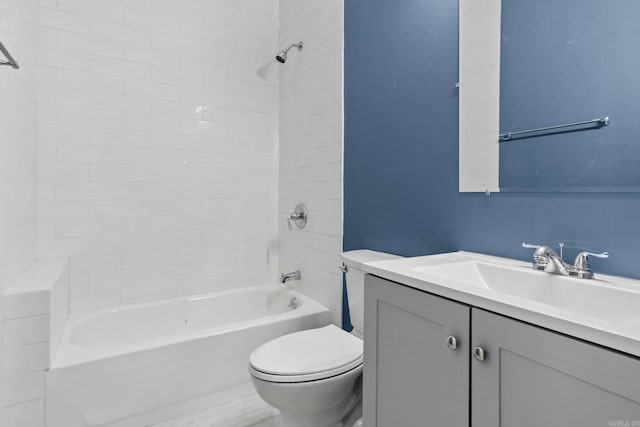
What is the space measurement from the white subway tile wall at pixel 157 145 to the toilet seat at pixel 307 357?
1.17m

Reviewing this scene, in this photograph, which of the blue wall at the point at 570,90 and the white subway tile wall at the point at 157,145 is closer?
the blue wall at the point at 570,90

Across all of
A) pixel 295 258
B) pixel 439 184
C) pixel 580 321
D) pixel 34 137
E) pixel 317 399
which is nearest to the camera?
pixel 580 321

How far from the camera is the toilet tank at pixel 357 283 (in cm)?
159

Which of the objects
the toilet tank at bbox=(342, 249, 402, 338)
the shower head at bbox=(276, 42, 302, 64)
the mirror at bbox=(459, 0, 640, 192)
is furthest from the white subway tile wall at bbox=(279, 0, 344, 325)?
the mirror at bbox=(459, 0, 640, 192)

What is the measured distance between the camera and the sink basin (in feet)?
2.67

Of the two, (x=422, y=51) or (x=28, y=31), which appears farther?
(x=28, y=31)

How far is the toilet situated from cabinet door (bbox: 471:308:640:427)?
73cm

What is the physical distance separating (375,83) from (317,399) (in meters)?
1.54

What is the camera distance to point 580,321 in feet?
1.94

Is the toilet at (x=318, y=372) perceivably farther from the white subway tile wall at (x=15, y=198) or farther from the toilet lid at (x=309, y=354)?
the white subway tile wall at (x=15, y=198)

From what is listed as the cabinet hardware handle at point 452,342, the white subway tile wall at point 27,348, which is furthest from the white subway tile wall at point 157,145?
the cabinet hardware handle at point 452,342

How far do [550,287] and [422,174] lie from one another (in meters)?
0.73

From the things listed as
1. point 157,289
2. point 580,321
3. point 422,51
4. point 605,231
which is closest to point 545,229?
point 605,231

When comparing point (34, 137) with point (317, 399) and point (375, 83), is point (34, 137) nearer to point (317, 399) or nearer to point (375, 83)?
point (375, 83)
